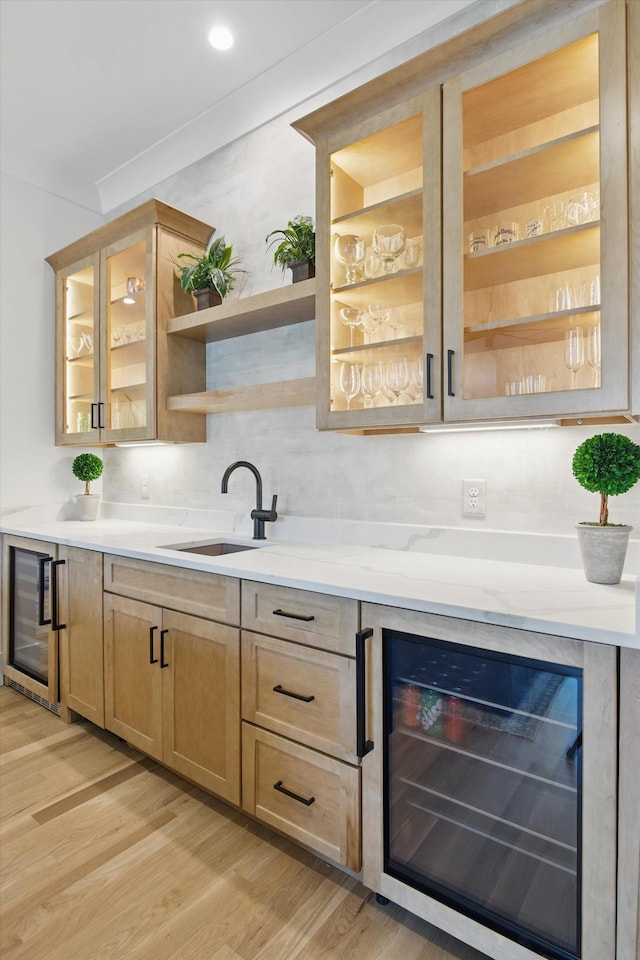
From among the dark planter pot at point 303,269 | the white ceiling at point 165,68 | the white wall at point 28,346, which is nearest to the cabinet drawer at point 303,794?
the dark planter pot at point 303,269

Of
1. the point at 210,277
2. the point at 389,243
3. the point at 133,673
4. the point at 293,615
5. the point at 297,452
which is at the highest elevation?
the point at 210,277

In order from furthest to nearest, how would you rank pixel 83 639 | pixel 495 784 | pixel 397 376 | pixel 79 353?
1. pixel 79 353
2. pixel 83 639
3. pixel 397 376
4. pixel 495 784

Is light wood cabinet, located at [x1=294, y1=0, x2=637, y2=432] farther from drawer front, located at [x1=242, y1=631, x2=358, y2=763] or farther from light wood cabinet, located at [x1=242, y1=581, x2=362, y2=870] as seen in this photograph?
drawer front, located at [x1=242, y1=631, x2=358, y2=763]

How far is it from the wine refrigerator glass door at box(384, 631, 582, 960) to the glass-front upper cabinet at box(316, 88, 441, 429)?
765 millimetres

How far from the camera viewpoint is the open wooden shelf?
2.04m

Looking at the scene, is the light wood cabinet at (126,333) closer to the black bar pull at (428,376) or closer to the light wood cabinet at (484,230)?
the light wood cabinet at (484,230)

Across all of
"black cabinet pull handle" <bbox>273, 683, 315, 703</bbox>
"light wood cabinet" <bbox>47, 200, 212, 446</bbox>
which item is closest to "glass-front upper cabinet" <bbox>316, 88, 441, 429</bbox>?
"black cabinet pull handle" <bbox>273, 683, 315, 703</bbox>

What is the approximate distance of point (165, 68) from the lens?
7.90 feet

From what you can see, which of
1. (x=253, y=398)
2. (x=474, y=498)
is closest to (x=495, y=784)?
(x=474, y=498)

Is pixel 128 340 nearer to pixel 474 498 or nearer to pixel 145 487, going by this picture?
pixel 145 487

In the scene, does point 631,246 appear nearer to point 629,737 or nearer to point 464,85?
point 464,85

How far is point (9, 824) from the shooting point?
1792 millimetres

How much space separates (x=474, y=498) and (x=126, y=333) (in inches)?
77.6

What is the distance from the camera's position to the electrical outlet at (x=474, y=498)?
6.03 ft
